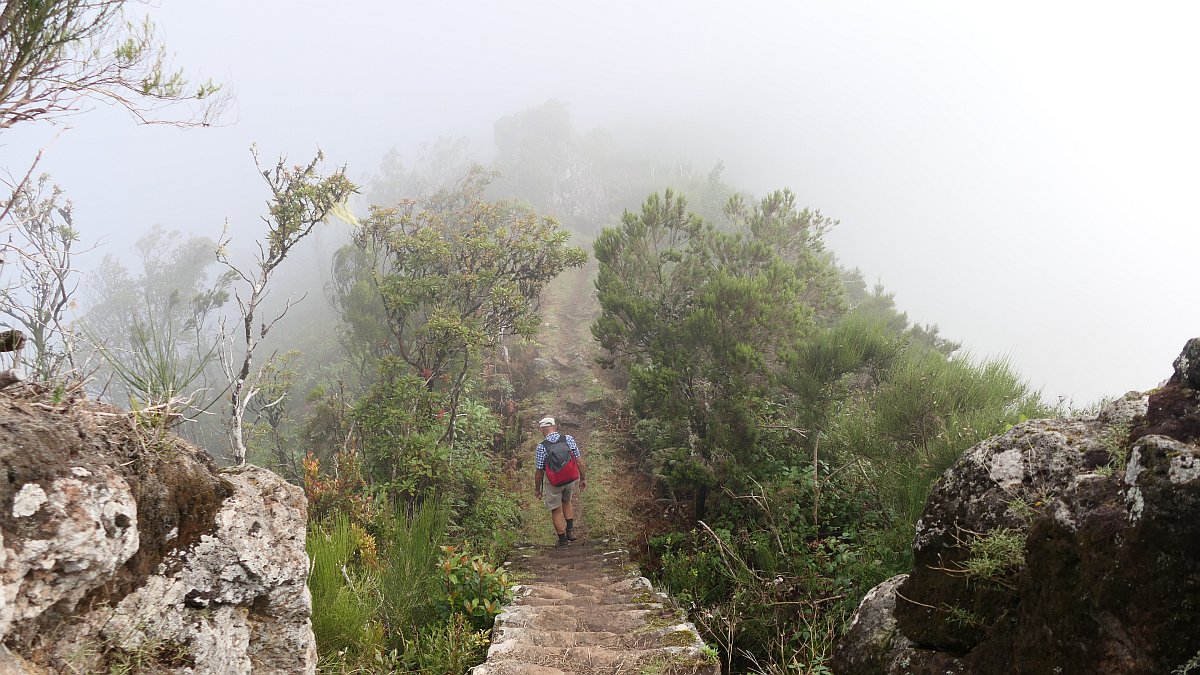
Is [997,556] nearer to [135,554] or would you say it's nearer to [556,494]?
[135,554]

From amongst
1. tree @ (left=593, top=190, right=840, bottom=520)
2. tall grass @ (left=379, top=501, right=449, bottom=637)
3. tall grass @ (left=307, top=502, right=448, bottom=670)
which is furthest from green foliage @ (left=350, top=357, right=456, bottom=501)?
tree @ (left=593, top=190, right=840, bottom=520)

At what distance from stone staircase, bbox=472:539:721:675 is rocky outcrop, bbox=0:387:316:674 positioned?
1.47 metres

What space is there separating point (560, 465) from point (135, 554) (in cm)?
534

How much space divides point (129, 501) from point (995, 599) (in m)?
3.57

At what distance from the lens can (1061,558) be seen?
5.78 ft

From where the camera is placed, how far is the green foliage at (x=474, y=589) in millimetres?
4362

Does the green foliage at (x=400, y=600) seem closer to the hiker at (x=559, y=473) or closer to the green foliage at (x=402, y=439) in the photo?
the green foliage at (x=402, y=439)

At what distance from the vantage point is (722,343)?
7617 mm

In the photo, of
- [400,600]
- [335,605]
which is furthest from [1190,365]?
[400,600]

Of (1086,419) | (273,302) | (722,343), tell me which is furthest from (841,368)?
(273,302)

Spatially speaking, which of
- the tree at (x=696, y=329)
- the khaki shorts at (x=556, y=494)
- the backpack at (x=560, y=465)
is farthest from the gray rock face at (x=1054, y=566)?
the khaki shorts at (x=556, y=494)

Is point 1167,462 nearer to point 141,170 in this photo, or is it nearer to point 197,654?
point 197,654

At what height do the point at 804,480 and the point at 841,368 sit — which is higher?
the point at 841,368

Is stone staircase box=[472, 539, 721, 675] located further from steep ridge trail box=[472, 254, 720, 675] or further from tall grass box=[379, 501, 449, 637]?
tall grass box=[379, 501, 449, 637]
